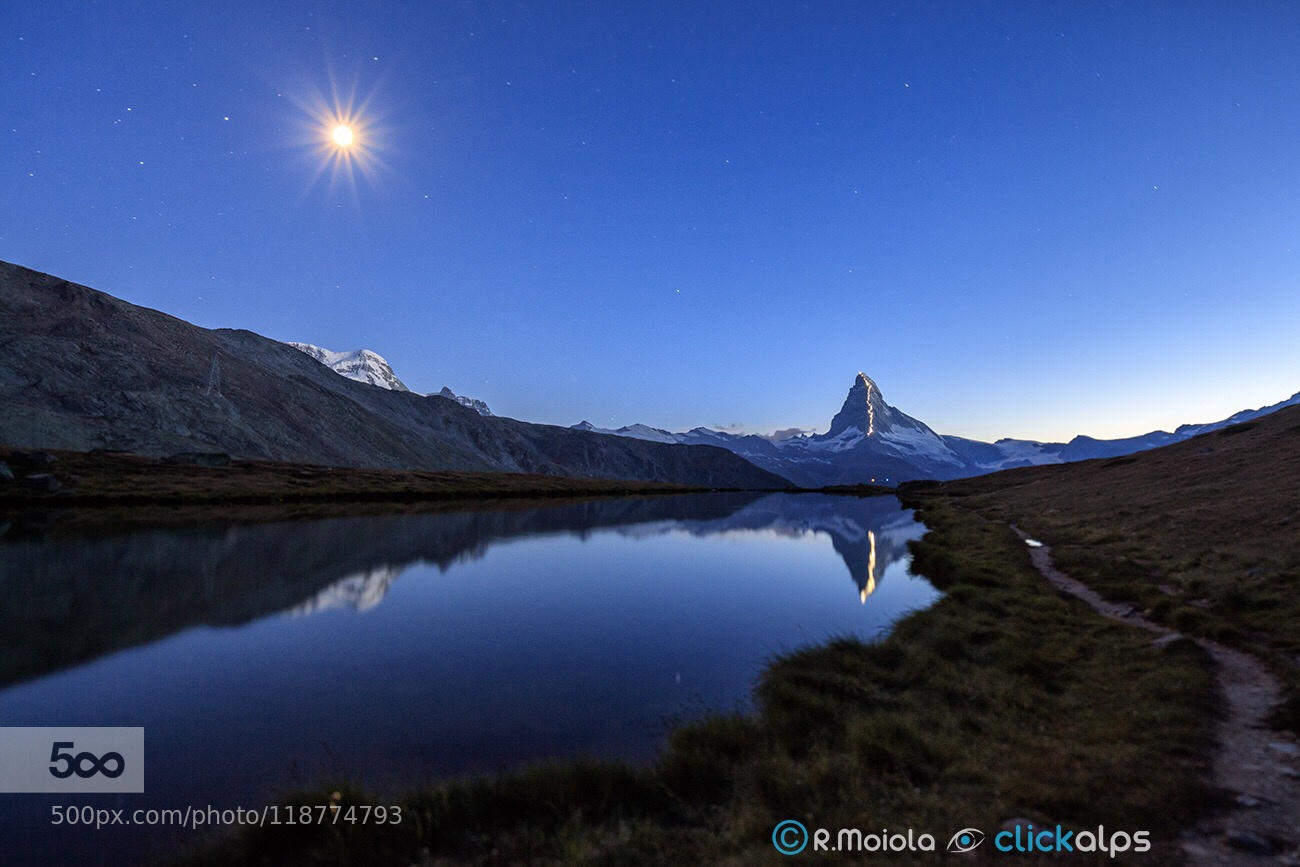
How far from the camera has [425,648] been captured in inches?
725

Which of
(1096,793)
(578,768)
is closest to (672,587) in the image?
(578,768)

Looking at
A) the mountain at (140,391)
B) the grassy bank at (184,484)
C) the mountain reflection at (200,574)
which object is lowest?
the mountain reflection at (200,574)

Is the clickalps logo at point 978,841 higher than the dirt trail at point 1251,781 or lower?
higher

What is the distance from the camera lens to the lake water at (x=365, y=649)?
435 inches

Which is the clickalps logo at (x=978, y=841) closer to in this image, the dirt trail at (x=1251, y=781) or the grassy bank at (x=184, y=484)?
the dirt trail at (x=1251, y=781)

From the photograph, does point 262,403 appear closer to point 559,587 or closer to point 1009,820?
point 559,587

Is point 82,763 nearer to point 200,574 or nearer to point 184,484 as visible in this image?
point 200,574

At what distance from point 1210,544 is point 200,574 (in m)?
51.0

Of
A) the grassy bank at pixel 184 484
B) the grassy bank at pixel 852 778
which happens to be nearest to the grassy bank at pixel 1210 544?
the grassy bank at pixel 852 778

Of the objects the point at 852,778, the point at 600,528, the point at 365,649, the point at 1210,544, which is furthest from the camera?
the point at 600,528

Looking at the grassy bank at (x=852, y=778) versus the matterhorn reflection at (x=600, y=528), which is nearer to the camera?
the grassy bank at (x=852, y=778)

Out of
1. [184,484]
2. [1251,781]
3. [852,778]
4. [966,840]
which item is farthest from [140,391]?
[1251,781]

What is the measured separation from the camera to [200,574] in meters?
27.1

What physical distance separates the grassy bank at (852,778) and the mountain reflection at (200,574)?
15.1 meters
